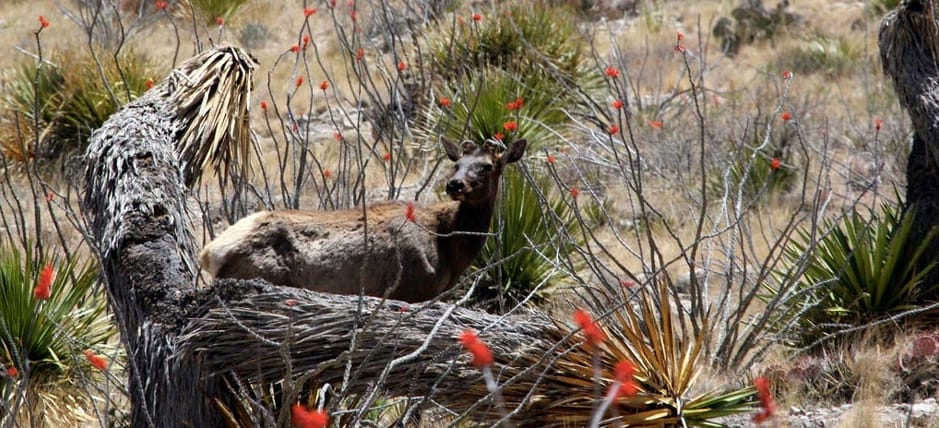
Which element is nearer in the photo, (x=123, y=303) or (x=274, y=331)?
(x=274, y=331)

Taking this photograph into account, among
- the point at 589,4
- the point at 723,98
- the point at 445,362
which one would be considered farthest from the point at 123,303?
the point at 589,4

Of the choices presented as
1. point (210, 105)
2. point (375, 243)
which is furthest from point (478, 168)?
point (210, 105)

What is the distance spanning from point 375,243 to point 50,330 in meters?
2.28

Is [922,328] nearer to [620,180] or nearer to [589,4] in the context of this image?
[620,180]

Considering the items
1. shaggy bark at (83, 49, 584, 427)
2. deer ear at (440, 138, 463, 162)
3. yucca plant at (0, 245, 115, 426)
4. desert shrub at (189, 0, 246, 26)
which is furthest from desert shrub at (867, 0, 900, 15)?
shaggy bark at (83, 49, 584, 427)

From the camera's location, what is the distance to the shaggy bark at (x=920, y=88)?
760 centimetres

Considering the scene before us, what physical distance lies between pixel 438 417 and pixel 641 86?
44.2 feet

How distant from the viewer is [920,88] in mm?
7637

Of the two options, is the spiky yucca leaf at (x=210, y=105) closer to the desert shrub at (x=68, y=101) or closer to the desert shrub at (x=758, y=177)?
the desert shrub at (x=758, y=177)

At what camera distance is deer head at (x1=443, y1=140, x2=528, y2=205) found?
761 centimetres

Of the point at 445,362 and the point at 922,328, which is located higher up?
the point at 445,362

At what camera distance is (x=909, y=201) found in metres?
7.79

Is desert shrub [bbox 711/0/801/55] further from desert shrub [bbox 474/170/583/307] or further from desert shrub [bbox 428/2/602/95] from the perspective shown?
desert shrub [bbox 474/170/583/307]

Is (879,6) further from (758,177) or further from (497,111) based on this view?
(497,111)
